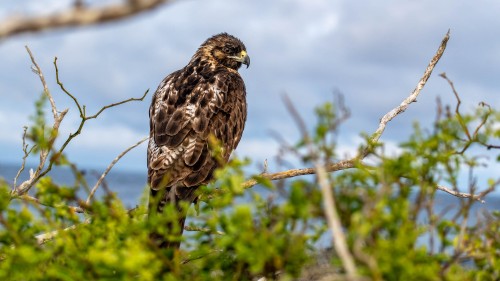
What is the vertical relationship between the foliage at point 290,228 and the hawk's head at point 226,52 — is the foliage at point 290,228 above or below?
below

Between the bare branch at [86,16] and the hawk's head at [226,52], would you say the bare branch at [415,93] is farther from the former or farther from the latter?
the bare branch at [86,16]

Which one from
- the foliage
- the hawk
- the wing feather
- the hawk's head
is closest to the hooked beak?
the hawk's head

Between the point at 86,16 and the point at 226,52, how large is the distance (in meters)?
8.53

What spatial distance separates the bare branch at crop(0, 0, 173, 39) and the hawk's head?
8316 millimetres

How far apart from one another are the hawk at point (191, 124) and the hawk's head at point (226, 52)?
216mm

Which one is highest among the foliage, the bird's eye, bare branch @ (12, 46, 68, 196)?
the bird's eye

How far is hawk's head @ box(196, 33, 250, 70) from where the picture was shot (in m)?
10.5

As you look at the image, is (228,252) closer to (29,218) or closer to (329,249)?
(329,249)

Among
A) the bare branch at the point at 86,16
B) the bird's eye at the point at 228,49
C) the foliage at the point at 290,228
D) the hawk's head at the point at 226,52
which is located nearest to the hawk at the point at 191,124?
the hawk's head at the point at 226,52

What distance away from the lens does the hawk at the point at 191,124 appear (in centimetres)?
747

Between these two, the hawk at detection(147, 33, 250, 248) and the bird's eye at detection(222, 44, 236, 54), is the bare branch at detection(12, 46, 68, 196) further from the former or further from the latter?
the bird's eye at detection(222, 44, 236, 54)

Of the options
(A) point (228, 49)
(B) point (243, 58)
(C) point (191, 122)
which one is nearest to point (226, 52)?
(A) point (228, 49)

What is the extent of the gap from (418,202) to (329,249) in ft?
1.97

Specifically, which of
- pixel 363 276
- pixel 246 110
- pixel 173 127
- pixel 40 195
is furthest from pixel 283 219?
pixel 246 110
